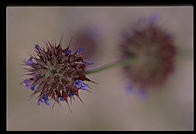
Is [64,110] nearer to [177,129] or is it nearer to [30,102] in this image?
[30,102]

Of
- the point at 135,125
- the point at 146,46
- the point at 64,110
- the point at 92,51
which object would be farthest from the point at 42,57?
the point at 135,125

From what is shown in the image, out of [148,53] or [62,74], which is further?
[148,53]

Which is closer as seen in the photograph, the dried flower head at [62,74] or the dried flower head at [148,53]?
the dried flower head at [62,74]

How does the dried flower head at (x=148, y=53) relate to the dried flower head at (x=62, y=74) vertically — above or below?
above

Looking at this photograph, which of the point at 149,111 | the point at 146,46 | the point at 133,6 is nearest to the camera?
the point at 146,46

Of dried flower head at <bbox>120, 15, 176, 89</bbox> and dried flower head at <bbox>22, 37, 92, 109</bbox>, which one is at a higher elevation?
dried flower head at <bbox>120, 15, 176, 89</bbox>

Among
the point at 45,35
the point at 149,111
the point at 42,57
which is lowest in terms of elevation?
the point at 149,111

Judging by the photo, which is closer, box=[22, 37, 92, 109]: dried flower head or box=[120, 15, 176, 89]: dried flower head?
box=[22, 37, 92, 109]: dried flower head

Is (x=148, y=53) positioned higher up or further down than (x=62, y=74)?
higher up
